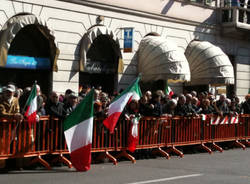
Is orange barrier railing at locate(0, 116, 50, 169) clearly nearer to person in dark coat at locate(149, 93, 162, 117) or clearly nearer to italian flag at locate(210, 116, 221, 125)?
person in dark coat at locate(149, 93, 162, 117)

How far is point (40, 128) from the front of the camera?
402 inches

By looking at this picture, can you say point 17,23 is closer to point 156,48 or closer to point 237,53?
point 156,48

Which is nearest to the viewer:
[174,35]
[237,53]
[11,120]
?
[11,120]

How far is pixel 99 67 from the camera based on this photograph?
19.8 metres

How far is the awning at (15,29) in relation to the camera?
15.9m

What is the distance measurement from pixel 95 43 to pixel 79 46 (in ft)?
4.23

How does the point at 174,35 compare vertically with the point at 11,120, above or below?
above

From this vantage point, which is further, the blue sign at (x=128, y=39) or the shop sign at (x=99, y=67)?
the blue sign at (x=128, y=39)

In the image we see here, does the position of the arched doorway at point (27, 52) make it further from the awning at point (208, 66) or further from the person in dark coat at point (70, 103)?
the awning at point (208, 66)

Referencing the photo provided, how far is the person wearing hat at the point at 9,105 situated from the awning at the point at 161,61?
10.7 m

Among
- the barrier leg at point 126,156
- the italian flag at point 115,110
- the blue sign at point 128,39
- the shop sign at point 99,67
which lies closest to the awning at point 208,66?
the blue sign at point 128,39

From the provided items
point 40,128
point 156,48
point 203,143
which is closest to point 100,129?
point 40,128

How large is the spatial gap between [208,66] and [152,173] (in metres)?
13.6

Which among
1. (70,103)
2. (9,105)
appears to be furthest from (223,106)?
(9,105)
